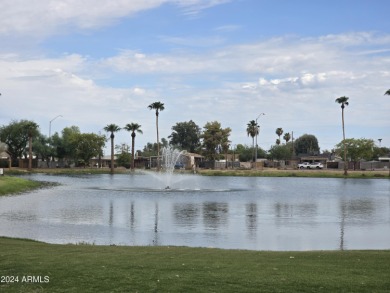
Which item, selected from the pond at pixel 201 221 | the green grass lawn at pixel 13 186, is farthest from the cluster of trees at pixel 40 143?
the pond at pixel 201 221

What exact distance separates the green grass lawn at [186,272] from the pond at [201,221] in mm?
7350

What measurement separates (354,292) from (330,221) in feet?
78.5

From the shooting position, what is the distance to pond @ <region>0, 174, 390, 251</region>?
24.4 m

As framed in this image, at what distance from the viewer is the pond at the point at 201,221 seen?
2442 cm

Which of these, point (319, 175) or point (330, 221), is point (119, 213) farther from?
point (319, 175)

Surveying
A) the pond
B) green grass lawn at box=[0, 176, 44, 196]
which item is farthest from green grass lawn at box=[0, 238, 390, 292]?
green grass lawn at box=[0, 176, 44, 196]

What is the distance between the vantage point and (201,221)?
105 feet

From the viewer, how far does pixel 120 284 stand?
10945 millimetres

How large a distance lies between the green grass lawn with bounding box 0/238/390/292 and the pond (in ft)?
24.1

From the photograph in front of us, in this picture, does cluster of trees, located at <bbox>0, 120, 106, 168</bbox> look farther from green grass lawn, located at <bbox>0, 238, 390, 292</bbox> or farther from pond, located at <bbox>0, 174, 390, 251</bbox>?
green grass lawn, located at <bbox>0, 238, 390, 292</bbox>

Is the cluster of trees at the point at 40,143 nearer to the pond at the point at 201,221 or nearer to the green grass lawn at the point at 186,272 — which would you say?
the pond at the point at 201,221

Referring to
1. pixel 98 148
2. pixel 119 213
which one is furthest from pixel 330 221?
pixel 98 148

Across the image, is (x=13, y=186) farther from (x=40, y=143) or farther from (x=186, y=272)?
(x=40, y=143)

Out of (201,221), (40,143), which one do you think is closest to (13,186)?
(201,221)
